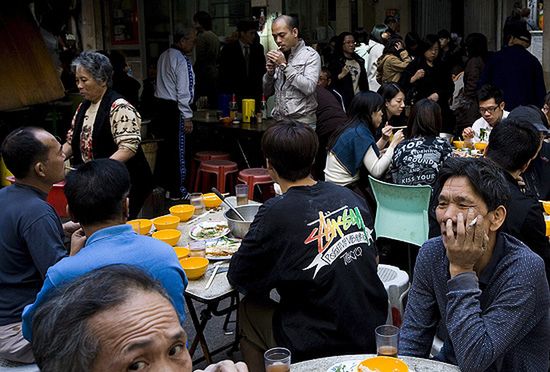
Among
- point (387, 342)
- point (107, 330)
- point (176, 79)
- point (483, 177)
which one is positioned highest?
point (176, 79)

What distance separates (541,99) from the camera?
7.69 metres

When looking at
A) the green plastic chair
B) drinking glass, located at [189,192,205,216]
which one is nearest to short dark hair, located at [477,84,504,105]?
the green plastic chair

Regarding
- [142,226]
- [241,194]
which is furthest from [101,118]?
[241,194]

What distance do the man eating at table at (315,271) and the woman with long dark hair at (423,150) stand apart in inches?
78.3

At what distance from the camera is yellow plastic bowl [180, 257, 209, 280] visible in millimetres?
3539

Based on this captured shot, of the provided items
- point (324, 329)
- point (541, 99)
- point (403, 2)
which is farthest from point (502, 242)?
point (403, 2)

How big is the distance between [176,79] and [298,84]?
1.98 meters

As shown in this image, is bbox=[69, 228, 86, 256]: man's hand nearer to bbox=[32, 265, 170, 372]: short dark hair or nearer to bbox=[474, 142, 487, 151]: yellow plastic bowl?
bbox=[32, 265, 170, 372]: short dark hair

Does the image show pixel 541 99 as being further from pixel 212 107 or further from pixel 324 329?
pixel 324 329

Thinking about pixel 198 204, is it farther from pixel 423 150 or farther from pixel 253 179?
pixel 253 179

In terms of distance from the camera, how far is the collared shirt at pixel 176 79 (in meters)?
7.91

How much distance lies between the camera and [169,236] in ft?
13.3

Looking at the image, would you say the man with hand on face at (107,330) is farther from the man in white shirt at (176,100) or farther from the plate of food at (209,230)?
the man in white shirt at (176,100)

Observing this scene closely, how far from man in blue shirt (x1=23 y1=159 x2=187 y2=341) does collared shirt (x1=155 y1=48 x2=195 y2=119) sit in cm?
493
